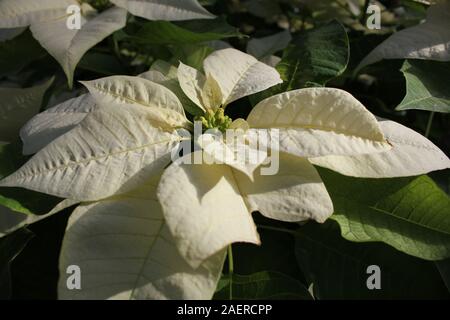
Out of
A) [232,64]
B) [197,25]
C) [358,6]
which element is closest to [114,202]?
[232,64]

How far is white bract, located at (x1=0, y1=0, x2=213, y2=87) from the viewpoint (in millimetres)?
776

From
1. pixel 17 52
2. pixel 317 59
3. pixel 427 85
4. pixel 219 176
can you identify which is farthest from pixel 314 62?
pixel 17 52

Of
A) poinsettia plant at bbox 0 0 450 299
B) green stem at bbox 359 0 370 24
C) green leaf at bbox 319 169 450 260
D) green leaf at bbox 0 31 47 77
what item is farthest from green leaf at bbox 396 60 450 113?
green leaf at bbox 0 31 47 77

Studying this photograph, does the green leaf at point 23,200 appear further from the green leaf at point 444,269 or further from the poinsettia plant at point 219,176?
the green leaf at point 444,269

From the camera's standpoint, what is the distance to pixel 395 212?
664mm

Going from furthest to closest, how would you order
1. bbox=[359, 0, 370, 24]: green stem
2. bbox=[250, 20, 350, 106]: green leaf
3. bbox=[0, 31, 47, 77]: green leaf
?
bbox=[359, 0, 370, 24]: green stem < bbox=[0, 31, 47, 77]: green leaf < bbox=[250, 20, 350, 106]: green leaf

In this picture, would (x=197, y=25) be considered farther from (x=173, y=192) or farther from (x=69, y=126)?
(x=173, y=192)

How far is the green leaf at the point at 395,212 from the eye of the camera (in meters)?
0.63

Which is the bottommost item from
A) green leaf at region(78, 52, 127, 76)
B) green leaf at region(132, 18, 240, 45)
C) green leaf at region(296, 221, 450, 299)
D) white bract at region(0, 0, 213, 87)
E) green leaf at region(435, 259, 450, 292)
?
green leaf at region(296, 221, 450, 299)

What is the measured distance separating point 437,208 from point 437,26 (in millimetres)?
314

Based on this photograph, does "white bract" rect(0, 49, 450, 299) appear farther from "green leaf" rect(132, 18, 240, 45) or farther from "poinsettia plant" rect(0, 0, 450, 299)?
"green leaf" rect(132, 18, 240, 45)

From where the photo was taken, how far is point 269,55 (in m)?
0.93

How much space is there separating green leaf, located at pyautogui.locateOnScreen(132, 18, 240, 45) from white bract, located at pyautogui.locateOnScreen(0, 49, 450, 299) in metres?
0.20

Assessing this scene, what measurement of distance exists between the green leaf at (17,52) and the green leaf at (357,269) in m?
0.57
